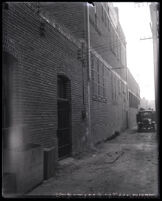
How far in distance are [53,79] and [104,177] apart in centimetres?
379

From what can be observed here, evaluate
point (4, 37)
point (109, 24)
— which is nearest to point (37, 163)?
point (4, 37)

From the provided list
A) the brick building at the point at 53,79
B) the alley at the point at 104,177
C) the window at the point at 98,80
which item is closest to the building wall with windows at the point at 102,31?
the brick building at the point at 53,79

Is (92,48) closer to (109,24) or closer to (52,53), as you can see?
(52,53)

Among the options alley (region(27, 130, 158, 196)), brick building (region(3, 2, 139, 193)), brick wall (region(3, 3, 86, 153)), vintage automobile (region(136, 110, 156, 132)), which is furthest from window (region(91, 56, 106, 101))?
vintage automobile (region(136, 110, 156, 132))

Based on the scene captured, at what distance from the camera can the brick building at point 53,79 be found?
757 centimetres

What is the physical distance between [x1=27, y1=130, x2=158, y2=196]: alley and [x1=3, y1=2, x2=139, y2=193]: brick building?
0.61 m

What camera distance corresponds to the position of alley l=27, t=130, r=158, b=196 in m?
6.73

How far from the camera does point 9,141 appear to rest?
7.14 m

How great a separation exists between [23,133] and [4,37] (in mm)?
2418

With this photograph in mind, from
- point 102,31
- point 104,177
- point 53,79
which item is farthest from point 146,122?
point 104,177

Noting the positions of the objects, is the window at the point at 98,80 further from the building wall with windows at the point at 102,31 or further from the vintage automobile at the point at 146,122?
the vintage automobile at the point at 146,122

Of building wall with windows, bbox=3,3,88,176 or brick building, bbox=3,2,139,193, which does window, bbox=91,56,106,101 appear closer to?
brick building, bbox=3,2,139,193

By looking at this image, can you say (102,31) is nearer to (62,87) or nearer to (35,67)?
(62,87)

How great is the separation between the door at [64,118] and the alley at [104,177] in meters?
0.51
